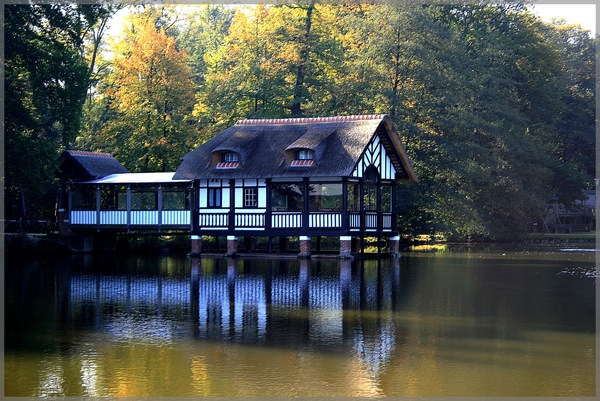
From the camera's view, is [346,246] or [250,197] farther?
[250,197]

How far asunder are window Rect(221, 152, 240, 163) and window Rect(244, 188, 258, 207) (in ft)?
4.65

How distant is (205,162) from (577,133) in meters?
36.9

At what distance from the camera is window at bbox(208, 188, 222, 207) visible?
1500 inches

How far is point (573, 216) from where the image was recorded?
74.9 m

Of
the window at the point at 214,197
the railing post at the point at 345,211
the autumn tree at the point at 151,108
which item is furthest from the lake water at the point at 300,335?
the autumn tree at the point at 151,108

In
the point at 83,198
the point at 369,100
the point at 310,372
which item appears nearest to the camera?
the point at 310,372

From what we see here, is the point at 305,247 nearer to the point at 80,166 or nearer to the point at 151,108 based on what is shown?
the point at 80,166

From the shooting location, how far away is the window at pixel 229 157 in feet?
122

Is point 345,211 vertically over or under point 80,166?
under

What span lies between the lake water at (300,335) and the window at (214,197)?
10.5 m

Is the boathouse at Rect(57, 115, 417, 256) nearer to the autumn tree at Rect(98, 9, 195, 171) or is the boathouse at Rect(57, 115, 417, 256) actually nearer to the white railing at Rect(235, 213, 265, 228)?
the white railing at Rect(235, 213, 265, 228)

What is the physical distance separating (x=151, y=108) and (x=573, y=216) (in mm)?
42209

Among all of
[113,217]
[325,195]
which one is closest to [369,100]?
[325,195]

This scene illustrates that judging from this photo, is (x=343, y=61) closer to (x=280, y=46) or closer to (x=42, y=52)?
(x=280, y=46)
